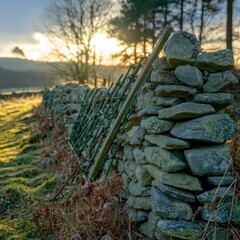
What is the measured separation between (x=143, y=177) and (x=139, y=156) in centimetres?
23

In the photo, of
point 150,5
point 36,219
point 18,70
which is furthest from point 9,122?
point 18,70

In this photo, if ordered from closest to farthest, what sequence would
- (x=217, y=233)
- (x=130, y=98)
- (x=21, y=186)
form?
(x=217, y=233) < (x=130, y=98) < (x=21, y=186)

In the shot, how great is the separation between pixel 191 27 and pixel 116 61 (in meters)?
6.17

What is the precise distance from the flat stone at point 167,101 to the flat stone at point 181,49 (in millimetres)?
320

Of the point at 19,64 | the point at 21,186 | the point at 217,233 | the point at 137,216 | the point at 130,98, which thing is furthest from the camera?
the point at 19,64

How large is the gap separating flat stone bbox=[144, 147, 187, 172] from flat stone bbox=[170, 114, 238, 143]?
173 millimetres

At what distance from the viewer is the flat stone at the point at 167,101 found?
99.7 inches

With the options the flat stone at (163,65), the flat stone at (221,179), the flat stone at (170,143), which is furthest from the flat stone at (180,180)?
the flat stone at (163,65)

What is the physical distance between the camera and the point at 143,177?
2746 millimetres

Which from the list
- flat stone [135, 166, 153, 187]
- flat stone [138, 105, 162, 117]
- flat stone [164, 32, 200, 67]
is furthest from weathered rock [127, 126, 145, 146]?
flat stone [164, 32, 200, 67]

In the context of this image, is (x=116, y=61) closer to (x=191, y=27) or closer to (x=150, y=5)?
(x=150, y=5)

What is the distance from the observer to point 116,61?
21250 mm

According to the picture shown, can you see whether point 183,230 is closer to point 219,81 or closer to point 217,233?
point 217,233

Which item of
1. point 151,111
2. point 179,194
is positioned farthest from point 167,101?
point 179,194
